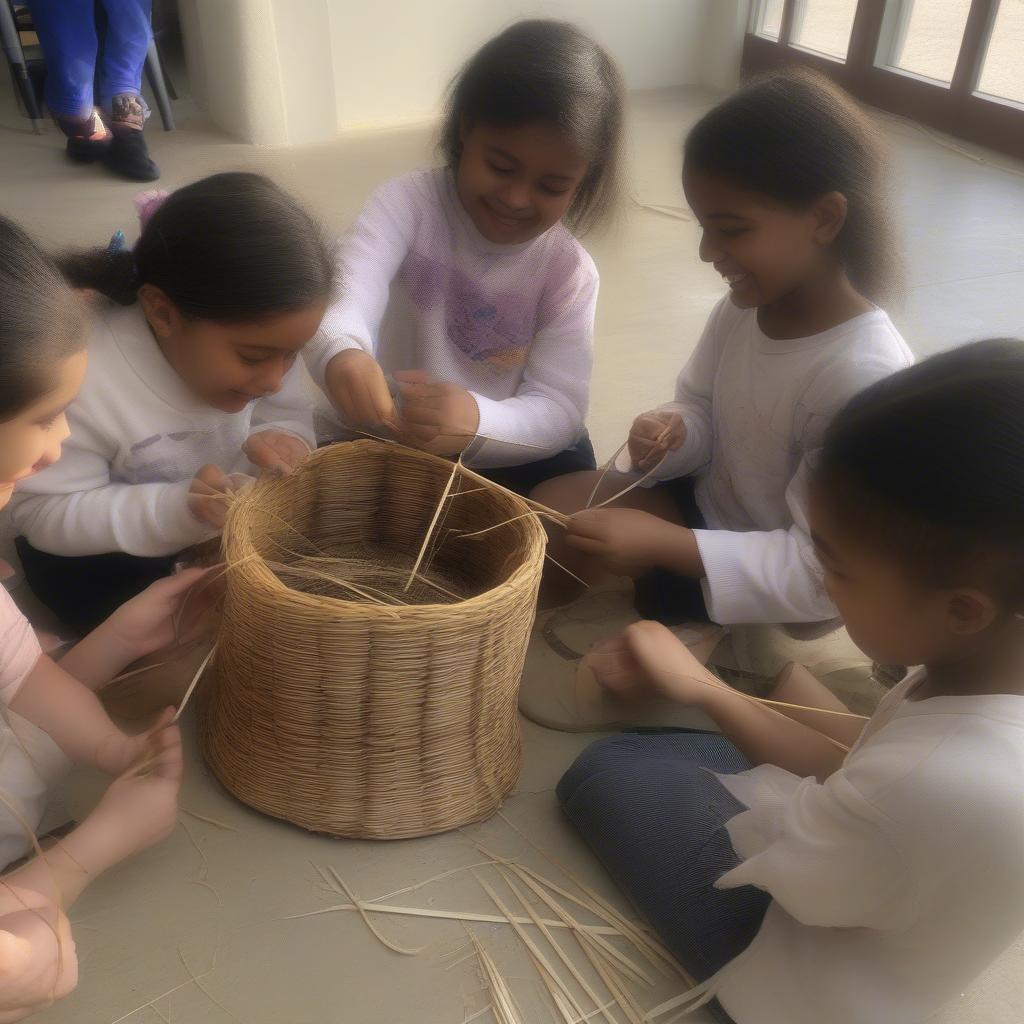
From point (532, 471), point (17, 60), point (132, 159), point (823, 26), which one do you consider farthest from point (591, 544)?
point (823, 26)

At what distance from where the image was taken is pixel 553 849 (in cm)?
115

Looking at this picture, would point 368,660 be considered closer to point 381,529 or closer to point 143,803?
point 143,803

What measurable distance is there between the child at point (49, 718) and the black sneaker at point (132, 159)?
234 centimetres

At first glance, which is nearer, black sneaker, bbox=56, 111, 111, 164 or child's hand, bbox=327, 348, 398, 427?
child's hand, bbox=327, 348, 398, 427

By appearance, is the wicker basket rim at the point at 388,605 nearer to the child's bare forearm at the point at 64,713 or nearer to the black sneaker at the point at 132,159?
the child's bare forearm at the point at 64,713

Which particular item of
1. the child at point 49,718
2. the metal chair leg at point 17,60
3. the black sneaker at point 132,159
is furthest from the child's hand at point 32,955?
the metal chair leg at point 17,60

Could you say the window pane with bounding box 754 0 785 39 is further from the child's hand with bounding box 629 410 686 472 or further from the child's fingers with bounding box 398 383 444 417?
the child's fingers with bounding box 398 383 444 417

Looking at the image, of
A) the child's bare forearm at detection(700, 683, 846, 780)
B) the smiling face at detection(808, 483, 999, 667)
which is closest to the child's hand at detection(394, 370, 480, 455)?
the child's bare forearm at detection(700, 683, 846, 780)

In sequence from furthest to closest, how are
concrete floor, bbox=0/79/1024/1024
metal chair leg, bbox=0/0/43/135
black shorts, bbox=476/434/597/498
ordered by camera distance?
metal chair leg, bbox=0/0/43/135
black shorts, bbox=476/434/597/498
concrete floor, bbox=0/79/1024/1024

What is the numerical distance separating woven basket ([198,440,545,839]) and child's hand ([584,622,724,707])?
0.34 feet

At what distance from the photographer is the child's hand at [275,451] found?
47.4 inches

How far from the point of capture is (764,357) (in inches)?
54.2

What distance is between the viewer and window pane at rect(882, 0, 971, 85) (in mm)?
3725

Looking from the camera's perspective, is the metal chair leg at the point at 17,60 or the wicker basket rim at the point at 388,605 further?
the metal chair leg at the point at 17,60
